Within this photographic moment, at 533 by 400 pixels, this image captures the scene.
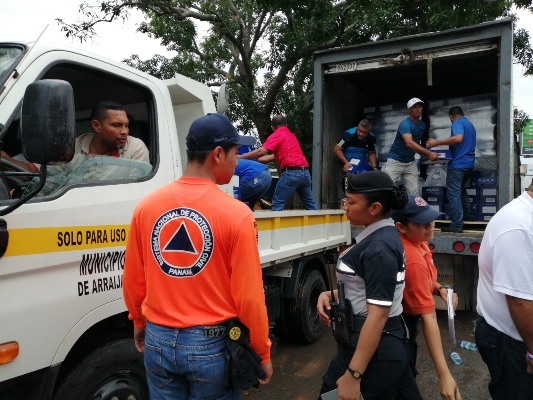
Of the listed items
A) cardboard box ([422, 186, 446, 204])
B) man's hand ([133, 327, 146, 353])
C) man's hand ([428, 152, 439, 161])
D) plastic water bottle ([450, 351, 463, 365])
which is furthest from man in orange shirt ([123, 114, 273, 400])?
cardboard box ([422, 186, 446, 204])

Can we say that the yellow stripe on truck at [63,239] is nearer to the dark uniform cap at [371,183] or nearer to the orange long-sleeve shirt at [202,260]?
the orange long-sleeve shirt at [202,260]

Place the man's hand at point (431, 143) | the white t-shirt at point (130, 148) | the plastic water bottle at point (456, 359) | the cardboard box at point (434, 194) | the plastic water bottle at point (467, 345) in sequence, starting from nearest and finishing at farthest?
the white t-shirt at point (130, 148) → the plastic water bottle at point (456, 359) → the plastic water bottle at point (467, 345) → the man's hand at point (431, 143) → the cardboard box at point (434, 194)

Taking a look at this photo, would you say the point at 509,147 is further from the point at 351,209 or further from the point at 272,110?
the point at 272,110

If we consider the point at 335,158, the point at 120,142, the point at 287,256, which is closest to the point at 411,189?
the point at 335,158

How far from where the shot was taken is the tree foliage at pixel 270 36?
406 inches

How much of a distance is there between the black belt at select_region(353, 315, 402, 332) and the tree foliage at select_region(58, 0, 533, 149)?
726cm

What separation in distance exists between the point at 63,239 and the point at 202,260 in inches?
29.5

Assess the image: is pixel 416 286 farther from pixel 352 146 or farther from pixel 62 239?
pixel 352 146

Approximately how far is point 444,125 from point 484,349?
16.8 feet

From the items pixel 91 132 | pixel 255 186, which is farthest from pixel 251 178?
pixel 91 132

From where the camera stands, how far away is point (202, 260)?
162 centimetres

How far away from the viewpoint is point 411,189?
249 inches

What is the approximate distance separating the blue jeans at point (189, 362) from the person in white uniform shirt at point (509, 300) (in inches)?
46.2

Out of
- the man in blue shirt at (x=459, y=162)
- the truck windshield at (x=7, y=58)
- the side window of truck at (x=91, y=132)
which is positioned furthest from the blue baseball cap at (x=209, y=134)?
the man in blue shirt at (x=459, y=162)
